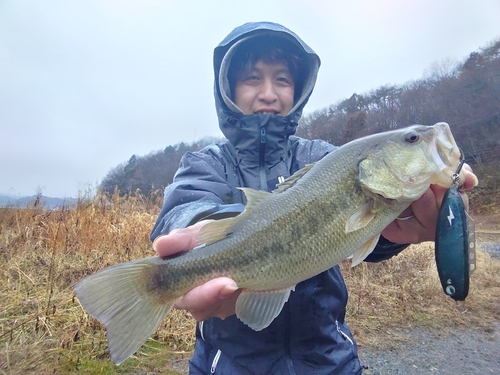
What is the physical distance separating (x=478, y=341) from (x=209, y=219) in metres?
4.66

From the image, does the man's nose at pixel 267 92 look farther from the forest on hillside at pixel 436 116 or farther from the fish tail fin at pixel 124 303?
the forest on hillside at pixel 436 116

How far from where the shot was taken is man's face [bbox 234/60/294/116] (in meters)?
2.90

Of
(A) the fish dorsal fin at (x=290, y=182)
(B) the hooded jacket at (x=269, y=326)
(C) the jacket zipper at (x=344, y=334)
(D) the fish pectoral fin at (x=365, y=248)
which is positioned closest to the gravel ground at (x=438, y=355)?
(C) the jacket zipper at (x=344, y=334)

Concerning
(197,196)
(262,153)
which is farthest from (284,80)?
(197,196)

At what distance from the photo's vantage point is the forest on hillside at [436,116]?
35344 millimetres

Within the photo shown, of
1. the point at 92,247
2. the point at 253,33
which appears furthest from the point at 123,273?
the point at 92,247

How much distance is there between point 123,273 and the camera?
173cm

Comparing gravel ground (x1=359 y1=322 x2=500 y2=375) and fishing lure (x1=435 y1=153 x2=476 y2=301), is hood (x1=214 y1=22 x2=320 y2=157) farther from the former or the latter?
gravel ground (x1=359 y1=322 x2=500 y2=375)

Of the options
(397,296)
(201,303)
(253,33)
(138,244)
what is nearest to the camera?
(201,303)

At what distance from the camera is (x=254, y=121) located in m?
2.75

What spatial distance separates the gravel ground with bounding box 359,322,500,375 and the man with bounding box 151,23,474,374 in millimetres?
2172

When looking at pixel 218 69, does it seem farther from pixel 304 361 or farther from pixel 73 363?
pixel 73 363

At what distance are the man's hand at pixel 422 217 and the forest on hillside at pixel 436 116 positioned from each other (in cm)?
2592

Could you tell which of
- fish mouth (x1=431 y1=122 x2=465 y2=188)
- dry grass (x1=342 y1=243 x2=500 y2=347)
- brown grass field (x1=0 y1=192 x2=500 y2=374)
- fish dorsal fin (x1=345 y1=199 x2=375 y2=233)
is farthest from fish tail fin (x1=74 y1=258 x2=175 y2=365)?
dry grass (x1=342 y1=243 x2=500 y2=347)
